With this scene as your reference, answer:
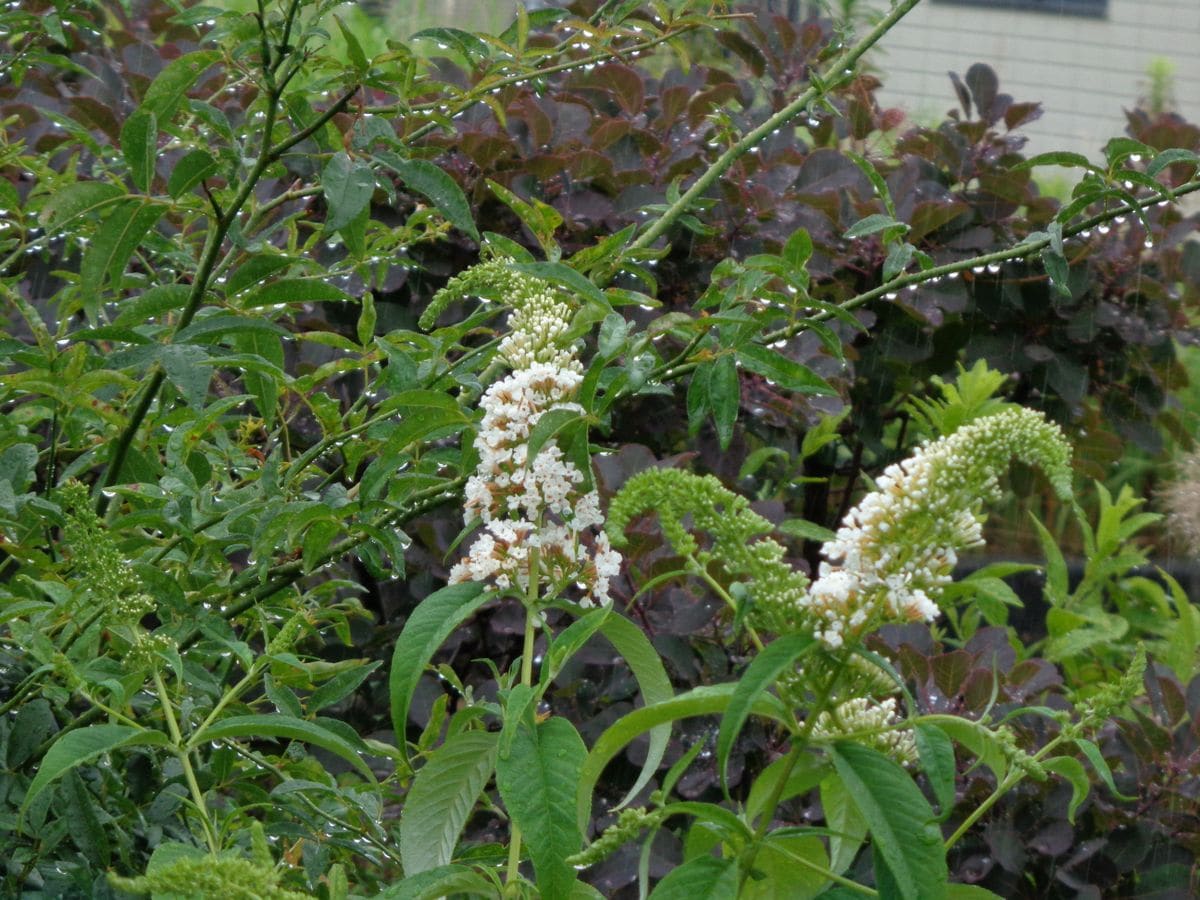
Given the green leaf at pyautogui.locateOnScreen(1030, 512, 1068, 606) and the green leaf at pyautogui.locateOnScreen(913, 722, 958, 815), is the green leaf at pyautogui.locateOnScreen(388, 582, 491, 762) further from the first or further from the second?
the green leaf at pyautogui.locateOnScreen(1030, 512, 1068, 606)

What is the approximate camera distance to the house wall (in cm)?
→ 1049

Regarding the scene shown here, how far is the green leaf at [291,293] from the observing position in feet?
3.91

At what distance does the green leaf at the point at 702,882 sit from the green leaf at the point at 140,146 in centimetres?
71

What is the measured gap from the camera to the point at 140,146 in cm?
109

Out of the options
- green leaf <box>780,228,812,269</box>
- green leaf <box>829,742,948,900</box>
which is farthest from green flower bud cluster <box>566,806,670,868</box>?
green leaf <box>780,228,812,269</box>

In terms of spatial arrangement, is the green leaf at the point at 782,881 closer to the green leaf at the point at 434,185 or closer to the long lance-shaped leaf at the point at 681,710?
the long lance-shaped leaf at the point at 681,710

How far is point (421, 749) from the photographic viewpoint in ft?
4.66

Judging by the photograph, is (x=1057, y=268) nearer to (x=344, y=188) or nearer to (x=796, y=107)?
(x=796, y=107)

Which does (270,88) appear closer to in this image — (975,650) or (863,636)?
(863,636)

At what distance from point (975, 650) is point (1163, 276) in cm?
127

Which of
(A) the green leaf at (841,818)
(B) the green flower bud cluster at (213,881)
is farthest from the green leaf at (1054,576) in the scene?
(B) the green flower bud cluster at (213,881)

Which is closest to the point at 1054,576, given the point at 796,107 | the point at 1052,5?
the point at 796,107

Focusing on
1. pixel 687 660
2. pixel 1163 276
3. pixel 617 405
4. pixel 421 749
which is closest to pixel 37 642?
pixel 421 749

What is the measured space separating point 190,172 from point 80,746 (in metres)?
0.48
